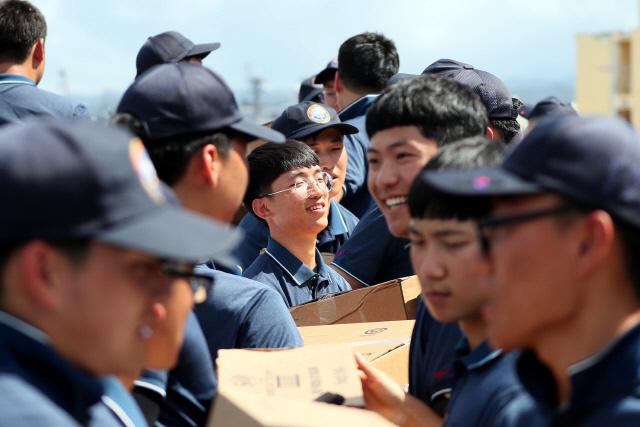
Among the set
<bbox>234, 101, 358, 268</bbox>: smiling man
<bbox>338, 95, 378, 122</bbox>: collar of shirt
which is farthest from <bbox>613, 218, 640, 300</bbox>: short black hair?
<bbox>338, 95, 378, 122</bbox>: collar of shirt

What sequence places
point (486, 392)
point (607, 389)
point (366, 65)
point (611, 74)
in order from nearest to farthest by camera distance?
point (607, 389) → point (486, 392) → point (366, 65) → point (611, 74)

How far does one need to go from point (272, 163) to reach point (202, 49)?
176cm

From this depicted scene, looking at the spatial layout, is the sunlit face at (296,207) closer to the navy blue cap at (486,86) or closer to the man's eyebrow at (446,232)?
the navy blue cap at (486,86)

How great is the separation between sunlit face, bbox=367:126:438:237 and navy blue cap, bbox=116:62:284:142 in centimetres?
46

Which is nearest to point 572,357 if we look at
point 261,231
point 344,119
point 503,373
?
point 503,373

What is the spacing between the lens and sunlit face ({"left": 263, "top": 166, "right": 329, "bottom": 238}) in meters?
4.89

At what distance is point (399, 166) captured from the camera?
11.2 ft

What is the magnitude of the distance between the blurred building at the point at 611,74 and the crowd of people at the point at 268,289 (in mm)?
21424

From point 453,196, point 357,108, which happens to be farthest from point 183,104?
point 357,108

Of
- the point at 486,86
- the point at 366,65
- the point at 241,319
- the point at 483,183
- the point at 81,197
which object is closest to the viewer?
the point at 81,197

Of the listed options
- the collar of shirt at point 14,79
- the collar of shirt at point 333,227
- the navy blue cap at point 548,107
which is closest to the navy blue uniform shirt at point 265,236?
the collar of shirt at point 333,227

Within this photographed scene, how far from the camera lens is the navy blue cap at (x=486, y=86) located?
16.4 feet

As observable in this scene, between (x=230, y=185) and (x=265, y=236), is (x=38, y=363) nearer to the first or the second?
(x=230, y=185)

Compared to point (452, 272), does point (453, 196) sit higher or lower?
higher
